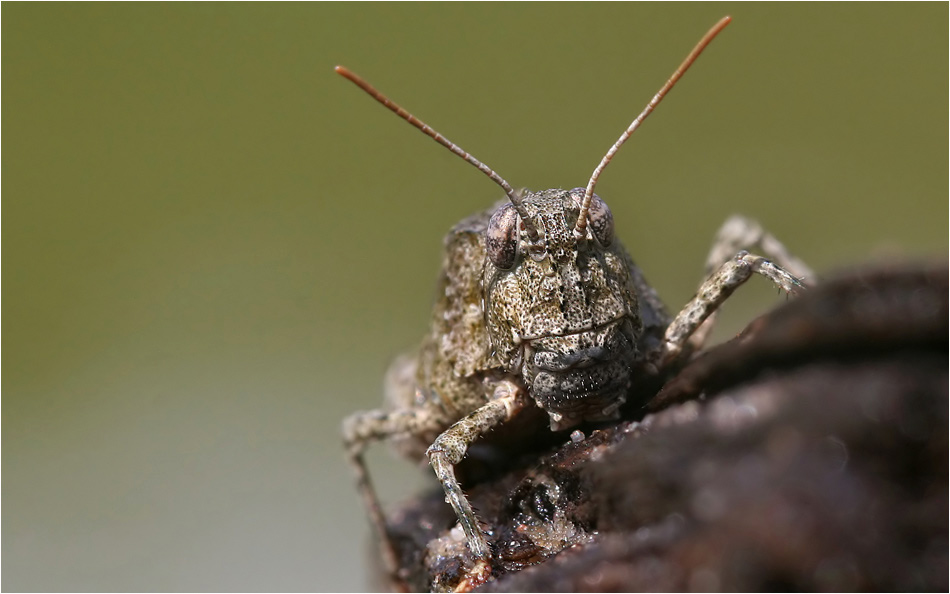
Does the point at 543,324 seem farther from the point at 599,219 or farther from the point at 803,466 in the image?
the point at 803,466

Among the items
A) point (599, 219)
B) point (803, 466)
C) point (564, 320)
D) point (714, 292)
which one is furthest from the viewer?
point (714, 292)

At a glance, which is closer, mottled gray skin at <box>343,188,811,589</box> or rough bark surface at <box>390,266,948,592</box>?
rough bark surface at <box>390,266,948,592</box>

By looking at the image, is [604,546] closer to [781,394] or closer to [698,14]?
[781,394]

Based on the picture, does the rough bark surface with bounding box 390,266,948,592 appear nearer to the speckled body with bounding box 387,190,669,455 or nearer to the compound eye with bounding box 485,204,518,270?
the speckled body with bounding box 387,190,669,455

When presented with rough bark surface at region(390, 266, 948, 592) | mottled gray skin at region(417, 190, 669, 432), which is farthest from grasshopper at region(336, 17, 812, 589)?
rough bark surface at region(390, 266, 948, 592)

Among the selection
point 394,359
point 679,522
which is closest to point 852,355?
point 679,522

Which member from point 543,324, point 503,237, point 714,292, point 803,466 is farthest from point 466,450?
point 803,466

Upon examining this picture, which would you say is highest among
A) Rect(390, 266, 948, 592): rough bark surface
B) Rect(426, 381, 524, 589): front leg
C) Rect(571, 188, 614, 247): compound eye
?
Rect(571, 188, 614, 247): compound eye
